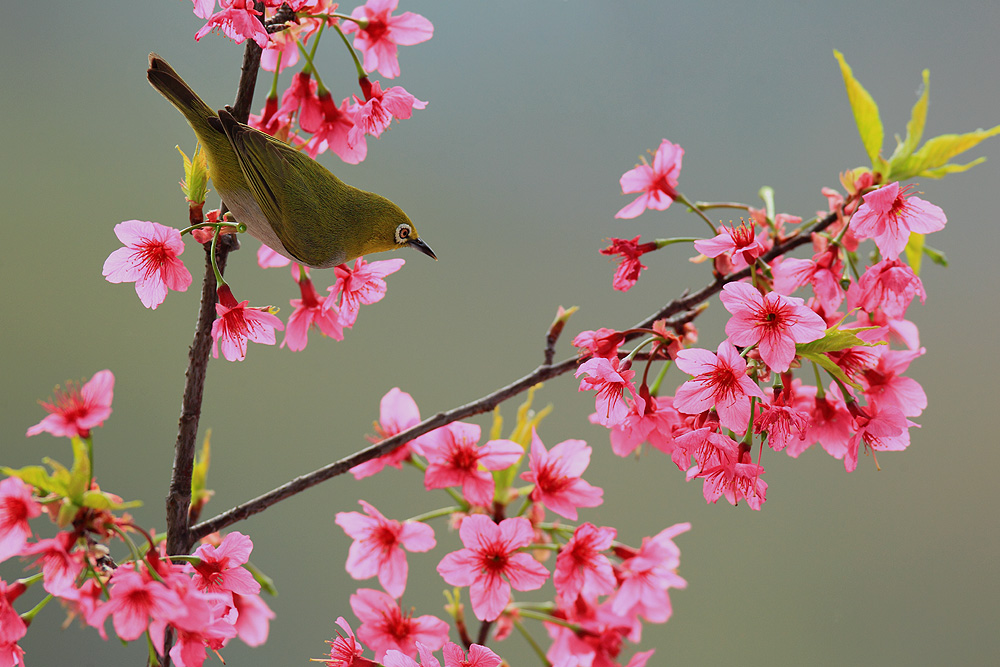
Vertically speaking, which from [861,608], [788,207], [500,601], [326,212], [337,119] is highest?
[788,207]

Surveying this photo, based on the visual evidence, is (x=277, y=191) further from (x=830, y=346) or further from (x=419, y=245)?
(x=830, y=346)

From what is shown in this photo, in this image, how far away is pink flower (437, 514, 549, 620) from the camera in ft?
2.01

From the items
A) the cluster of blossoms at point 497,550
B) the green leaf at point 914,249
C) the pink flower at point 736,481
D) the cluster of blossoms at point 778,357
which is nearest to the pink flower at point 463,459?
the cluster of blossoms at point 497,550

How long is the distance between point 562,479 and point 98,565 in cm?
41

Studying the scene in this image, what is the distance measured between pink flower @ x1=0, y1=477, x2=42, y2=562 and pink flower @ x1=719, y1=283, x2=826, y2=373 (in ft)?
1.64

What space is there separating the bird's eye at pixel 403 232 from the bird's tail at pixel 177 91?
174mm

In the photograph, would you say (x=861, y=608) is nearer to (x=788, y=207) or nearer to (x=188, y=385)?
(x=788, y=207)

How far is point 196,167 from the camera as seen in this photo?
567mm

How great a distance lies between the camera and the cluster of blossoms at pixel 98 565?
436 millimetres

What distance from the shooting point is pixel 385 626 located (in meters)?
0.69

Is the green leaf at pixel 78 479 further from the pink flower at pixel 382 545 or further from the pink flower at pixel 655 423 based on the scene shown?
the pink flower at pixel 655 423

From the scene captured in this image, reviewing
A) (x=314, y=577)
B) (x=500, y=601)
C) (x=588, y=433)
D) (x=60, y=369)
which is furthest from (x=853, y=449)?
(x=60, y=369)

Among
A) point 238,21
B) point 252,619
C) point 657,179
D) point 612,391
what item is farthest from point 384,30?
point 252,619

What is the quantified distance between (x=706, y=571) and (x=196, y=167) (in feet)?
4.27
